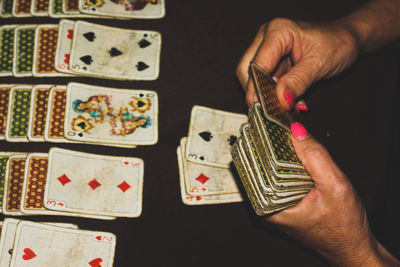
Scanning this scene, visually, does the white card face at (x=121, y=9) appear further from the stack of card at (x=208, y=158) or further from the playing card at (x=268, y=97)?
the playing card at (x=268, y=97)

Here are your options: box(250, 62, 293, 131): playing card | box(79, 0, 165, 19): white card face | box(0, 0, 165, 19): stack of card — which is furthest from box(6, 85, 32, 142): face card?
box(250, 62, 293, 131): playing card

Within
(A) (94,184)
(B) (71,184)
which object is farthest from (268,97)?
(B) (71,184)

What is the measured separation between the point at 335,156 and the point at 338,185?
28.1 inches

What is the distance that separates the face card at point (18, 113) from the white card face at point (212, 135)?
1.24 m

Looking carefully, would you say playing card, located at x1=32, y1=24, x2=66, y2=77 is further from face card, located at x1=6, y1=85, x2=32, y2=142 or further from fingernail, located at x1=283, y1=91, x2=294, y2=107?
fingernail, located at x1=283, y1=91, x2=294, y2=107

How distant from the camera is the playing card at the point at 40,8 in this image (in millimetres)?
2820

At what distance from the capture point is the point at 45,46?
280cm

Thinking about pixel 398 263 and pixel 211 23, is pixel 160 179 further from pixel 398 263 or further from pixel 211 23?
pixel 398 263

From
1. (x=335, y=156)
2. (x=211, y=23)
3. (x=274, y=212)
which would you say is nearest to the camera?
(x=274, y=212)

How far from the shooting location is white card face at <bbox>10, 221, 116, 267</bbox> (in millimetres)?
2250

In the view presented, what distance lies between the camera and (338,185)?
179cm

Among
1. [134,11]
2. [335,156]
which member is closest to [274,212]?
[335,156]

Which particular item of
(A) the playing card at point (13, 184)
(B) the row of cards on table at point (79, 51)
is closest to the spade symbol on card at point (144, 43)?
(B) the row of cards on table at point (79, 51)

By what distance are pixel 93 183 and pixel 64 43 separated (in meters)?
1.20
